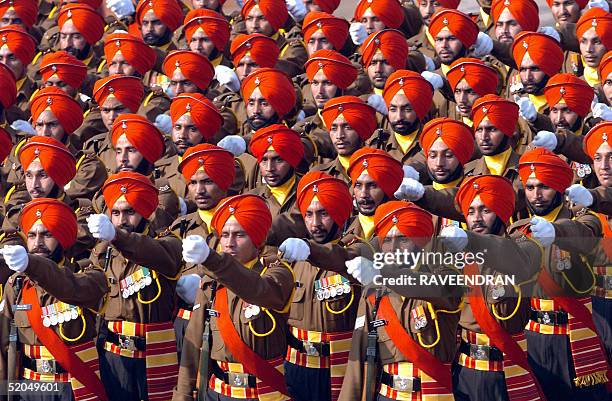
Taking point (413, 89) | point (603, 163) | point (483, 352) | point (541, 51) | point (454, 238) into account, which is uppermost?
point (541, 51)

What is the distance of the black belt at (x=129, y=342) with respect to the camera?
54.4 ft

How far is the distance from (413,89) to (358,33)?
9.24ft

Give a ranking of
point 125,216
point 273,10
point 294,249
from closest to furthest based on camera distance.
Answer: point 294,249, point 125,216, point 273,10

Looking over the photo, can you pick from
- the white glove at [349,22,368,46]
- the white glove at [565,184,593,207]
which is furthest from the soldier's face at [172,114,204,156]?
the white glove at [565,184,593,207]

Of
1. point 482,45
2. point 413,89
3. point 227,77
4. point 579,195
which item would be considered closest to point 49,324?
point 579,195

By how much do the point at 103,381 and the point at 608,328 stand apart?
4746mm

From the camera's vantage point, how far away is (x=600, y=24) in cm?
2056

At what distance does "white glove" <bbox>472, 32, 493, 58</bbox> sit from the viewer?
803 inches

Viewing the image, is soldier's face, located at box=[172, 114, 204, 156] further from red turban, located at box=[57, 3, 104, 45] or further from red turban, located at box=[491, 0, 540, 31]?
red turban, located at box=[491, 0, 540, 31]

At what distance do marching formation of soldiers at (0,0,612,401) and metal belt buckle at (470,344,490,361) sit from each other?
0.04 m

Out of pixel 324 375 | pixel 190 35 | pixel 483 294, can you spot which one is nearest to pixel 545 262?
pixel 483 294

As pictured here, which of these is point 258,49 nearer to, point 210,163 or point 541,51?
point 541,51

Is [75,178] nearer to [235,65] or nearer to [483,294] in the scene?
[235,65]

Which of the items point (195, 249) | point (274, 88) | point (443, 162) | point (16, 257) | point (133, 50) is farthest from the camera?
point (133, 50)
